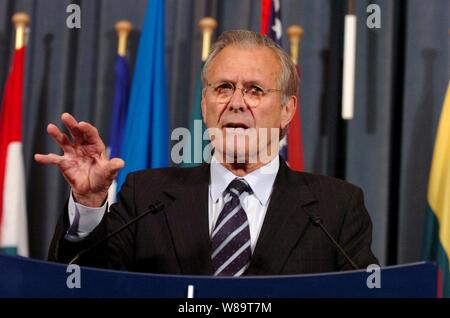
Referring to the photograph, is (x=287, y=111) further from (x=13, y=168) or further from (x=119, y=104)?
(x=13, y=168)

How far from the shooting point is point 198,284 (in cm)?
125

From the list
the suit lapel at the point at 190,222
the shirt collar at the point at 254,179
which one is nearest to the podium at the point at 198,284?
the suit lapel at the point at 190,222

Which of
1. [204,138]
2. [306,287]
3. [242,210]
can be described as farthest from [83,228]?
[204,138]

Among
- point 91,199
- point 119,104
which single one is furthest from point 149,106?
point 91,199

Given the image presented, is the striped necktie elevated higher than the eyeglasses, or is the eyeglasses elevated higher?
the eyeglasses

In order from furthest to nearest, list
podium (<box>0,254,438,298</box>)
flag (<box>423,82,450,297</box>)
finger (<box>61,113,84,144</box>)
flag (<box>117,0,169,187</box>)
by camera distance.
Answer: flag (<box>117,0,169,187</box>), flag (<box>423,82,450,297</box>), finger (<box>61,113,84,144</box>), podium (<box>0,254,438,298</box>)

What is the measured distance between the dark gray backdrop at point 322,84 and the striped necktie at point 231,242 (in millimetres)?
1741

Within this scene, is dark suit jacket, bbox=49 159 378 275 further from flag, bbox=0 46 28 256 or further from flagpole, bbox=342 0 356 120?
flag, bbox=0 46 28 256

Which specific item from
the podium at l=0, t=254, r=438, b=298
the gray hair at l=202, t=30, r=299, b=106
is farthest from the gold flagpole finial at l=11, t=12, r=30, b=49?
the podium at l=0, t=254, r=438, b=298

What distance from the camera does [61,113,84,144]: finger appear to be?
1516 mm

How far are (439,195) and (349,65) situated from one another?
73 centimetres

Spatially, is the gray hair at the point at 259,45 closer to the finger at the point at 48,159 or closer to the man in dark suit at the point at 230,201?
the man in dark suit at the point at 230,201

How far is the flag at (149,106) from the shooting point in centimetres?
340

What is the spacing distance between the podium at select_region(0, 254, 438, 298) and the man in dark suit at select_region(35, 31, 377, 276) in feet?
1.13
